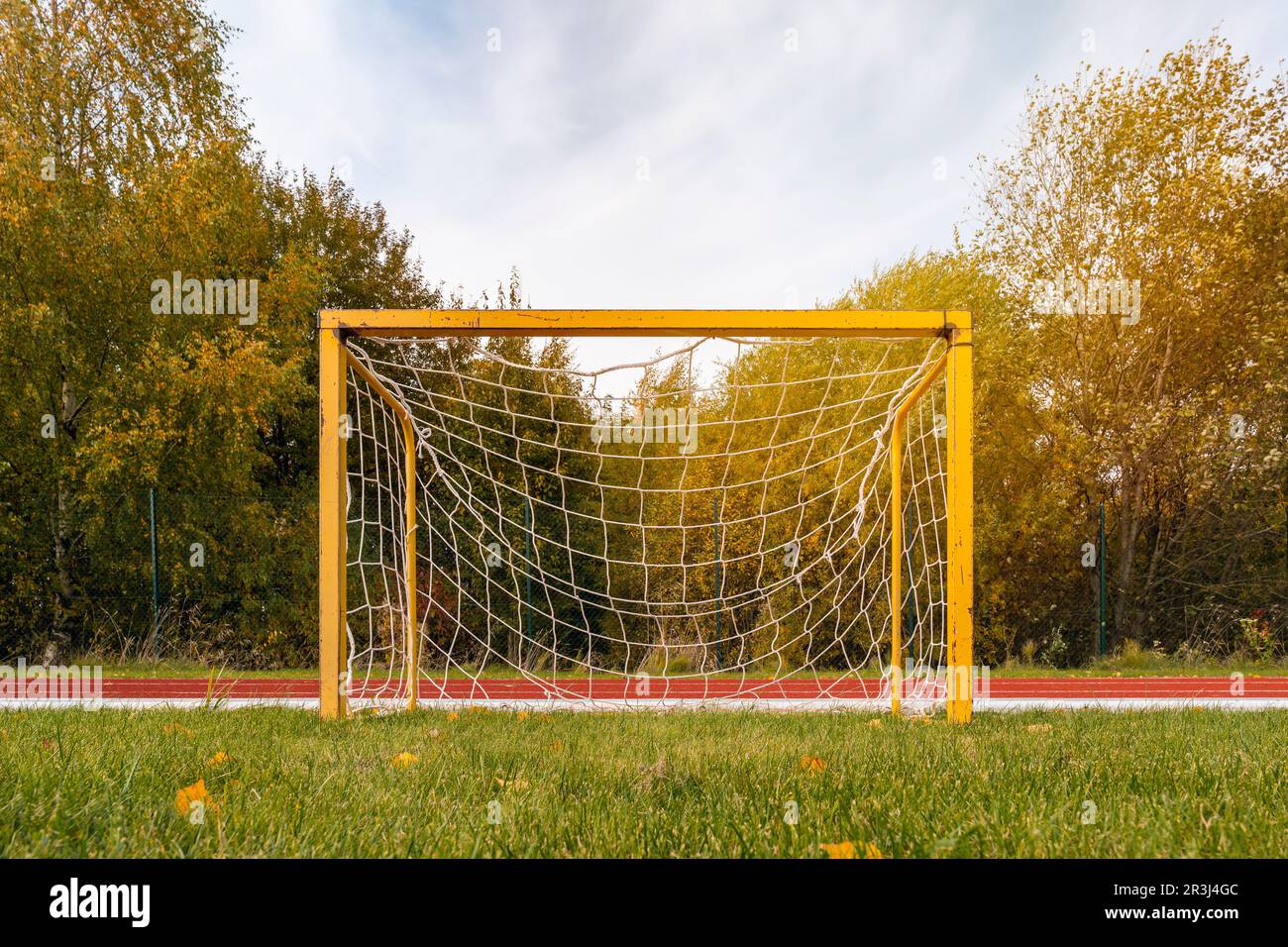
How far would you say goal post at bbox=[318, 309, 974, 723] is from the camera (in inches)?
150

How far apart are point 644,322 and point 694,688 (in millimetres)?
4225

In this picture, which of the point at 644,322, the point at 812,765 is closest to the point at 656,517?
the point at 644,322

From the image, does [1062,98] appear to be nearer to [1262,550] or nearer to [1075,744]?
[1262,550]

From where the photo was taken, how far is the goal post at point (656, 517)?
12.5 feet

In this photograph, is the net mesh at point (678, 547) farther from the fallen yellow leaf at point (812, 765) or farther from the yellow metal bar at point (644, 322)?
the fallen yellow leaf at point (812, 765)

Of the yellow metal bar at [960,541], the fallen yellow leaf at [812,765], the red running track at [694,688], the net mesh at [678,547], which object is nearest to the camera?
the fallen yellow leaf at [812,765]

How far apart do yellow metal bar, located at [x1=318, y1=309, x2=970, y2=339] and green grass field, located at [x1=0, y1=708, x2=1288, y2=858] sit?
2112mm

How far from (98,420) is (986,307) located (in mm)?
12874

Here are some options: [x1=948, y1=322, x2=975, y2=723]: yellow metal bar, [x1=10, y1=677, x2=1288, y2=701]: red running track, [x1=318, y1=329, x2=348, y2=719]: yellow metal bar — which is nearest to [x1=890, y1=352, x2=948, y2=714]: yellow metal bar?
[x1=948, y1=322, x2=975, y2=723]: yellow metal bar

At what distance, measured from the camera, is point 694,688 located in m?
6.78

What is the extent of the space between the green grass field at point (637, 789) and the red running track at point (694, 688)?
2592 mm

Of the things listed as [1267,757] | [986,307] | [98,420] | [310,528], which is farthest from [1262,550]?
[98,420]

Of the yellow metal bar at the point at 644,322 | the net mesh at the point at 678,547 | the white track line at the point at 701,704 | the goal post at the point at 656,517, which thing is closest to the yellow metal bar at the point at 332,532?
the goal post at the point at 656,517

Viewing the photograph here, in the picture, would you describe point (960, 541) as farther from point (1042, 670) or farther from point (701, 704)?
point (1042, 670)
